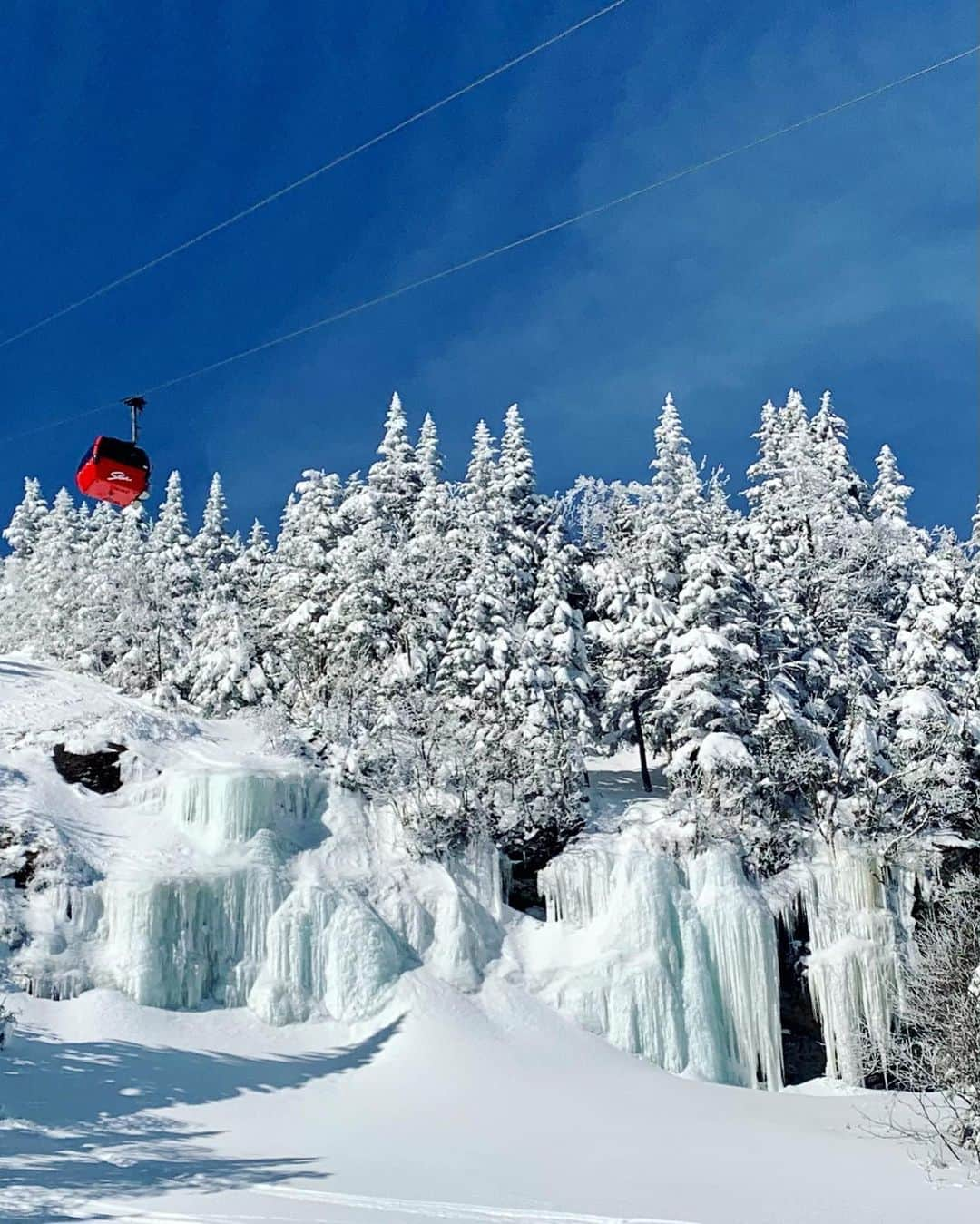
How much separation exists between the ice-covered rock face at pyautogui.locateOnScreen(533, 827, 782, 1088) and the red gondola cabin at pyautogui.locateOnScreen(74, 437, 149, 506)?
1354 centimetres

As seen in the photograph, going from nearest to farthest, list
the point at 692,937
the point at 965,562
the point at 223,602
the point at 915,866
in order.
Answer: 1. the point at 692,937
2. the point at 915,866
3. the point at 965,562
4. the point at 223,602

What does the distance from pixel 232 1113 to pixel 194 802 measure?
8.99 meters

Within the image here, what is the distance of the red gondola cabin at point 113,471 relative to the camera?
19.7m

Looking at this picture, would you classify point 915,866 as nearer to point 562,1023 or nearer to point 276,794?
point 562,1023

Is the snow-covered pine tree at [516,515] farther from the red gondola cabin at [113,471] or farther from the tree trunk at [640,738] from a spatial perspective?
the red gondola cabin at [113,471]

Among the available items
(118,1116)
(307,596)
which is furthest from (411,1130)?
(307,596)

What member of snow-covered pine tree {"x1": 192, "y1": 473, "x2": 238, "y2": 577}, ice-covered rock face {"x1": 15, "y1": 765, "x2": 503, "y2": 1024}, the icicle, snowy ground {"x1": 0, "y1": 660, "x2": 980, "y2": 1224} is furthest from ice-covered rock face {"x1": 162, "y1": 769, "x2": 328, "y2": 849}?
snow-covered pine tree {"x1": 192, "y1": 473, "x2": 238, "y2": 577}

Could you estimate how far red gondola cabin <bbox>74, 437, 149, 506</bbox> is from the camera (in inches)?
776

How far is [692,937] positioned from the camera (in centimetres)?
2566

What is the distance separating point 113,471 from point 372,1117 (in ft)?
39.0

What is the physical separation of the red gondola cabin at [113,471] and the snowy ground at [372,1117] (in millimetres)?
8718

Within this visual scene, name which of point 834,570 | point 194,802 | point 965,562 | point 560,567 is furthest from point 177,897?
point 965,562

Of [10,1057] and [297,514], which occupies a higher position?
[297,514]

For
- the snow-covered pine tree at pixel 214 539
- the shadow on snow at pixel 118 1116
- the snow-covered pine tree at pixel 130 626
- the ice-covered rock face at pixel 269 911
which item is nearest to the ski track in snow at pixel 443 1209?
the shadow on snow at pixel 118 1116
